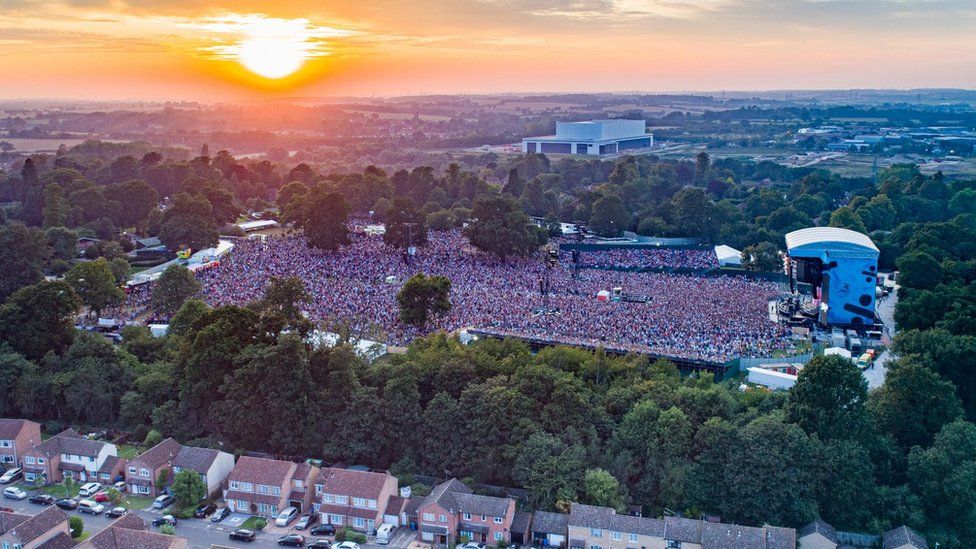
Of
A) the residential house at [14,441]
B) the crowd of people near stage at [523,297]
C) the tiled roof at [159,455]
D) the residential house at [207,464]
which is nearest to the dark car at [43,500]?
the tiled roof at [159,455]

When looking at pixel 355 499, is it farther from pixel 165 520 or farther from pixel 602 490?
pixel 602 490

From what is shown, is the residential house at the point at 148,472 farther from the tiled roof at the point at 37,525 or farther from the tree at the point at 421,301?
the tree at the point at 421,301

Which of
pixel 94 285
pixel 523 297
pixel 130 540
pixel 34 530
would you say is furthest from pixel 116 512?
pixel 523 297

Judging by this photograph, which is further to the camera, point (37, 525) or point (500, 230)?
point (500, 230)

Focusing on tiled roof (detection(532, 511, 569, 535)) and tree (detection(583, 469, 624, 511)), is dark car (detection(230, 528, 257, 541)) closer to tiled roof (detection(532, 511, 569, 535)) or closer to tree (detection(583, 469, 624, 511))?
tiled roof (detection(532, 511, 569, 535))

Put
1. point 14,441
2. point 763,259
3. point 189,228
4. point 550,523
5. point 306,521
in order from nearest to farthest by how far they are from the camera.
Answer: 1. point 550,523
2. point 306,521
3. point 14,441
4. point 763,259
5. point 189,228

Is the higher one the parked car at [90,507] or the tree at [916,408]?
the tree at [916,408]
